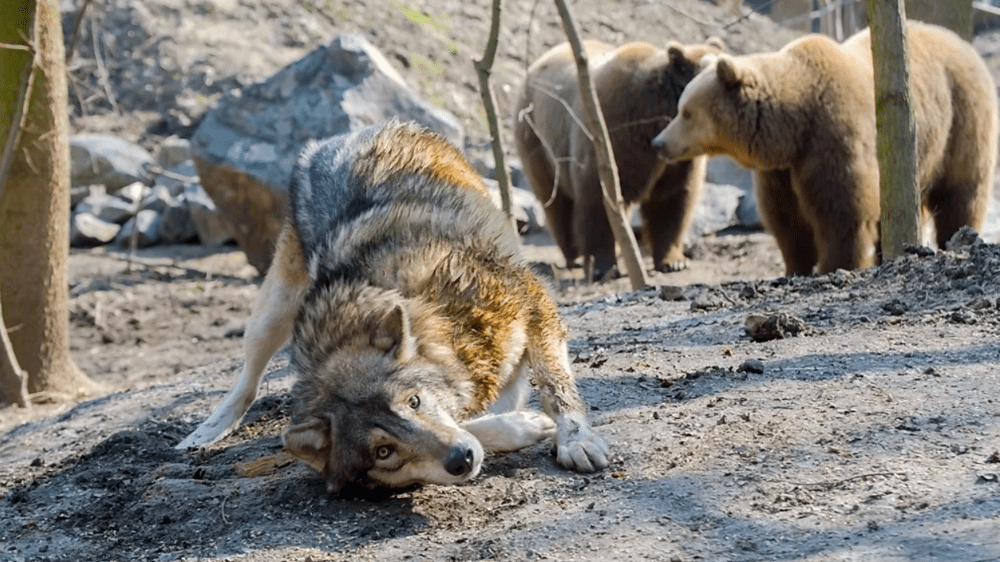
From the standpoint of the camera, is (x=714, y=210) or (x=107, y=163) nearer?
(x=714, y=210)

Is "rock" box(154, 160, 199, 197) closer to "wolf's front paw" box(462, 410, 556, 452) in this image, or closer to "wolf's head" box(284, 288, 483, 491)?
"wolf's head" box(284, 288, 483, 491)

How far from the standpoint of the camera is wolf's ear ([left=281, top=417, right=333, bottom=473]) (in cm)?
430

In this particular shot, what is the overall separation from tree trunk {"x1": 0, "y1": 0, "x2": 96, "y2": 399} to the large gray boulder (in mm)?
4275

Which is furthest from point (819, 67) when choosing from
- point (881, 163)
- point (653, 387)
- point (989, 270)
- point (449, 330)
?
point (449, 330)

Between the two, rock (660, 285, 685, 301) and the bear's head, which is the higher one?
the bear's head

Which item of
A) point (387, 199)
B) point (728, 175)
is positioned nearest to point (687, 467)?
point (387, 199)

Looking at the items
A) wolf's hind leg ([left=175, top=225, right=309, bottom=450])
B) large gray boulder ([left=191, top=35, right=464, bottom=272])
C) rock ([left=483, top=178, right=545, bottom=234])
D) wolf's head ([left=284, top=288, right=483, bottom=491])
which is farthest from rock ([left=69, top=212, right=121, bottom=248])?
wolf's head ([left=284, top=288, right=483, bottom=491])

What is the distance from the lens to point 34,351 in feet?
30.1

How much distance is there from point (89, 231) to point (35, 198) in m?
7.24

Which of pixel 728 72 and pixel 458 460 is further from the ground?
pixel 728 72

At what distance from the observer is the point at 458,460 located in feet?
13.1

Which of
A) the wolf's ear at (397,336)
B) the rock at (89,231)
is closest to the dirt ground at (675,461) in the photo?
the wolf's ear at (397,336)

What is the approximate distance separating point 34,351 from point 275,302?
394 centimetres

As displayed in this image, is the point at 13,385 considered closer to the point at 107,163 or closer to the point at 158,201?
the point at 158,201
